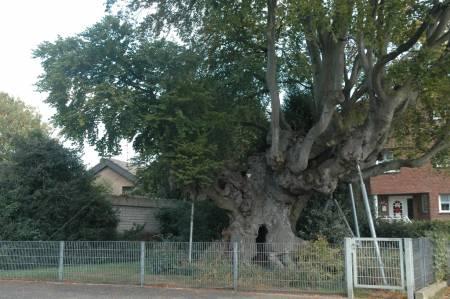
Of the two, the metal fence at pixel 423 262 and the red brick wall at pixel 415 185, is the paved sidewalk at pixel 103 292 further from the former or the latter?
the red brick wall at pixel 415 185

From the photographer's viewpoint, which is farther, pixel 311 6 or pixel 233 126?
pixel 233 126

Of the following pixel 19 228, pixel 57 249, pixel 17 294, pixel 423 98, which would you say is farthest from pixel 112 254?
pixel 423 98

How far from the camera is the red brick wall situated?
38.0 m

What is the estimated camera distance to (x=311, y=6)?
12617 mm

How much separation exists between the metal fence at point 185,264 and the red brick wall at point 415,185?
23567 millimetres

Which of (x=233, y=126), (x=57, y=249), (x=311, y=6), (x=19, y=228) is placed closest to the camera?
(x=311, y=6)

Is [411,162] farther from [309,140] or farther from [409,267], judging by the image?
[409,267]

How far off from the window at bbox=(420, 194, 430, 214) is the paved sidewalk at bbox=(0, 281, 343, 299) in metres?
27.9

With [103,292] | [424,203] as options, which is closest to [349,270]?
[103,292]

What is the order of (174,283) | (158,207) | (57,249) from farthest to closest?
(158,207)
(57,249)
(174,283)

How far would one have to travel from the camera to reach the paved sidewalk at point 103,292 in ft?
45.2

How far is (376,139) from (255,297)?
20.2 feet

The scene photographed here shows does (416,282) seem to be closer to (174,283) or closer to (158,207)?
(174,283)

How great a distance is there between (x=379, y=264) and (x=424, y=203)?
28.1 metres
